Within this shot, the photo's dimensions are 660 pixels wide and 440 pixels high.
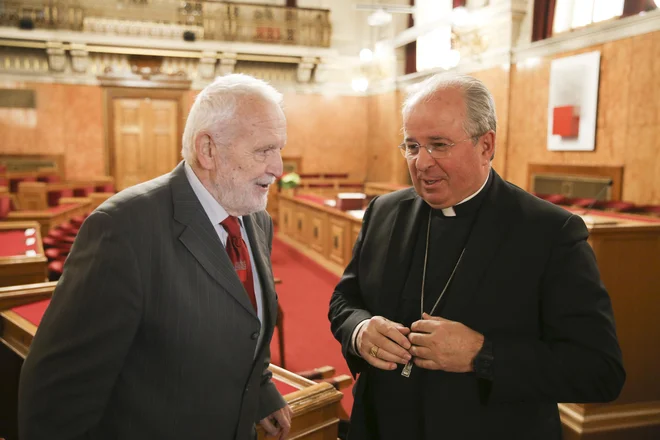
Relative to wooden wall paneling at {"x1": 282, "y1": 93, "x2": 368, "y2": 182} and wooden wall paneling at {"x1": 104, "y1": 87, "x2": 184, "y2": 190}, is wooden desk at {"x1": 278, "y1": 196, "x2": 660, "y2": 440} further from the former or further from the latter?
wooden wall paneling at {"x1": 104, "y1": 87, "x2": 184, "y2": 190}

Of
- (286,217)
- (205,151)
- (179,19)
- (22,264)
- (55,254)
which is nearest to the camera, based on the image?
(205,151)

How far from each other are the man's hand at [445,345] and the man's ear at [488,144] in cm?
50

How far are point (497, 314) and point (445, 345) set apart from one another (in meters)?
0.20

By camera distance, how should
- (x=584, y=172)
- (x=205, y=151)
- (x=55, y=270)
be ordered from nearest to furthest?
(x=205, y=151) < (x=55, y=270) < (x=584, y=172)

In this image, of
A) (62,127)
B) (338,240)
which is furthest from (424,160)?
(62,127)

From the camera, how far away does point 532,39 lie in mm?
8344

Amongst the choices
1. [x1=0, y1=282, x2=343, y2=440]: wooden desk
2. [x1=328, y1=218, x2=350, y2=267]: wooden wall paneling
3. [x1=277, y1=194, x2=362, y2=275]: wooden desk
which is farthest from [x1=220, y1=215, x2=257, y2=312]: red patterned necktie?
[x1=328, y1=218, x2=350, y2=267]: wooden wall paneling

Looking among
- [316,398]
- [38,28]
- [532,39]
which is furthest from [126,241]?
[38,28]

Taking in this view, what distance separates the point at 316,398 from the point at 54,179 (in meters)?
9.56

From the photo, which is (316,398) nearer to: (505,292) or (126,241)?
(505,292)

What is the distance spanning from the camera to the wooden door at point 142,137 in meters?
12.1

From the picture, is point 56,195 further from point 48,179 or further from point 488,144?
point 488,144

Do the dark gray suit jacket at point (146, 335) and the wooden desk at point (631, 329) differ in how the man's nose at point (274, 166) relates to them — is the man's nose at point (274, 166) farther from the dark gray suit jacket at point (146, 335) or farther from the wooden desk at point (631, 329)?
the wooden desk at point (631, 329)

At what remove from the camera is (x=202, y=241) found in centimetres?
125
